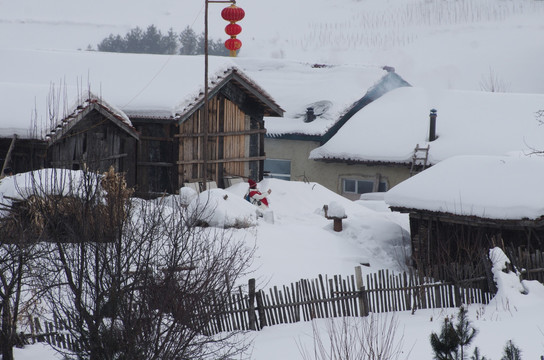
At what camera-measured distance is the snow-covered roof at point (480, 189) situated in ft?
53.5

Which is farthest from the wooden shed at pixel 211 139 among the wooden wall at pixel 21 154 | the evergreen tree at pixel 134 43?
the evergreen tree at pixel 134 43

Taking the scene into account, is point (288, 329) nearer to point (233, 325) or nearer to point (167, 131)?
point (233, 325)

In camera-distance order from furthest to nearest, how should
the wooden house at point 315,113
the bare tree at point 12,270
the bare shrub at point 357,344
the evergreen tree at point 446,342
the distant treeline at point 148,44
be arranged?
the distant treeline at point 148,44 → the wooden house at point 315,113 → the bare tree at point 12,270 → the bare shrub at point 357,344 → the evergreen tree at point 446,342

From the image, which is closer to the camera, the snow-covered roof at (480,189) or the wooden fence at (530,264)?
the wooden fence at (530,264)

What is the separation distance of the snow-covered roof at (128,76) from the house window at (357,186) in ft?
20.7

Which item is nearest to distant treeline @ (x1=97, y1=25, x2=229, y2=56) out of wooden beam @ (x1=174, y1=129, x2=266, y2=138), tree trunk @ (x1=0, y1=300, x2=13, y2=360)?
wooden beam @ (x1=174, y1=129, x2=266, y2=138)

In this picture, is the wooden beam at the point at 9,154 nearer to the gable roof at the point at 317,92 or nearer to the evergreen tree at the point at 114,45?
the gable roof at the point at 317,92

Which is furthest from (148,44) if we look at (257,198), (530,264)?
(530,264)

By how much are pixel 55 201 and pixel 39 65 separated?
15014mm

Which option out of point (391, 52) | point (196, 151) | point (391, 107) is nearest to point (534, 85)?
point (391, 52)

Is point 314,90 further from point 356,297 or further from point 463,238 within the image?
point 356,297

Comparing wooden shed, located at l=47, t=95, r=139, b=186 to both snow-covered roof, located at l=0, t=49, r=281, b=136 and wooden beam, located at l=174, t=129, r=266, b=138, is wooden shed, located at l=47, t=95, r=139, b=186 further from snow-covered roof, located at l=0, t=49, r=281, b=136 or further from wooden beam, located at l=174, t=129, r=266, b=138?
wooden beam, located at l=174, t=129, r=266, b=138

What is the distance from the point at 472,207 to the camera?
16750 millimetres

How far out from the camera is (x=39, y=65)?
A: 76.0 ft
